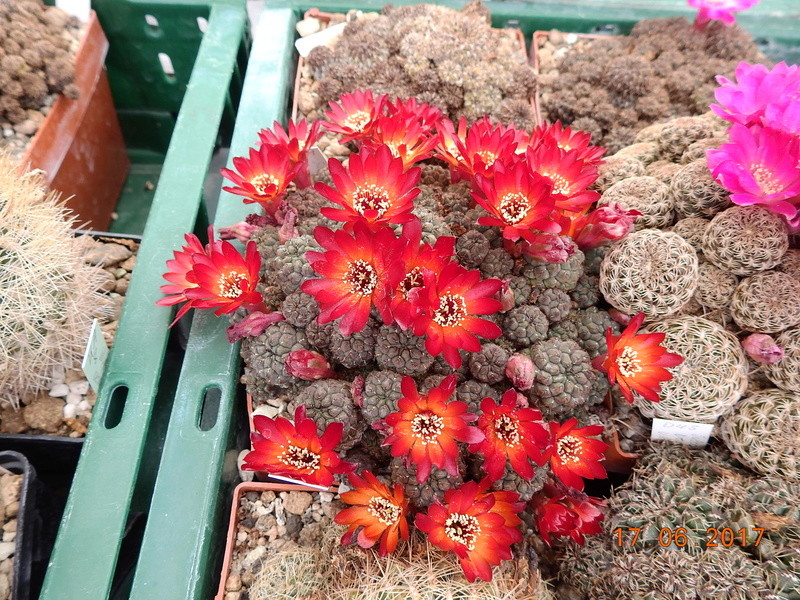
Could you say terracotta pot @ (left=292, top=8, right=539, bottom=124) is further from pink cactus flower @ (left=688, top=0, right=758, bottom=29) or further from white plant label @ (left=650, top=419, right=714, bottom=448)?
white plant label @ (left=650, top=419, right=714, bottom=448)

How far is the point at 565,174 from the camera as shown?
1.35 metres

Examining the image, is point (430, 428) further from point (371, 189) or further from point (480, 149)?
point (480, 149)

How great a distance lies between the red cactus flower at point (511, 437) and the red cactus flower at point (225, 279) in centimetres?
63

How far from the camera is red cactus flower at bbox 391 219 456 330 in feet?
3.51

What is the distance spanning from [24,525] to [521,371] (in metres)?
1.29

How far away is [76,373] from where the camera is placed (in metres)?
1.74

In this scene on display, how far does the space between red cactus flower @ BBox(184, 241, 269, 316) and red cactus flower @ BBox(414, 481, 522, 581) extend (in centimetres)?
65

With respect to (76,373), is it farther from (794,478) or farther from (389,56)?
(794,478)

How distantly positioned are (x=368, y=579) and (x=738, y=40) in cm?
242

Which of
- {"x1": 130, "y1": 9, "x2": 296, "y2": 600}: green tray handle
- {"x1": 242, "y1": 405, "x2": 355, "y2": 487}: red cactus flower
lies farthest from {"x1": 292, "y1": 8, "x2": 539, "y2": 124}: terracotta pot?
{"x1": 242, "y1": 405, "x2": 355, "y2": 487}: red cactus flower

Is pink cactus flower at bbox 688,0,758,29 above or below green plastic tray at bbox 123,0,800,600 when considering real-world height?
above

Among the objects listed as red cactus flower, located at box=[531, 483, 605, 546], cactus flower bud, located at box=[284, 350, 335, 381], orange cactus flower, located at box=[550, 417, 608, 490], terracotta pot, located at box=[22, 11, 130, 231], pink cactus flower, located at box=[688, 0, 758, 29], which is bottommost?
red cactus flower, located at box=[531, 483, 605, 546]

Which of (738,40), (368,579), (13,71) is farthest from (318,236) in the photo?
(738,40)

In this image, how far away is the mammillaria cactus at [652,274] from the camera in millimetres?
1393
